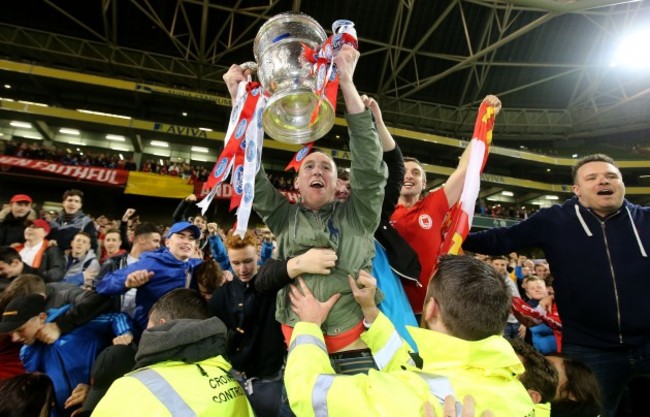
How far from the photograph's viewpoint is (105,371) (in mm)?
1846

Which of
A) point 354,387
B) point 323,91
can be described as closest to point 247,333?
point 354,387

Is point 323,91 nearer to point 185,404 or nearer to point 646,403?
point 185,404

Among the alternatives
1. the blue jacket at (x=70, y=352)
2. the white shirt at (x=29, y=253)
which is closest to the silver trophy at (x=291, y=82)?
the blue jacket at (x=70, y=352)

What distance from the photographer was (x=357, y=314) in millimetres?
1338

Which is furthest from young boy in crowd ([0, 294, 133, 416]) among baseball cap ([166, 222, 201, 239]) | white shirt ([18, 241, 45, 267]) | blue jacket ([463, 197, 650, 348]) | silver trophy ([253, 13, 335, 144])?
blue jacket ([463, 197, 650, 348])

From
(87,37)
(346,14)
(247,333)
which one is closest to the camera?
(247,333)

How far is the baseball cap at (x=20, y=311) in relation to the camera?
197 centimetres

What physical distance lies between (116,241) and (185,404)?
4.01 metres

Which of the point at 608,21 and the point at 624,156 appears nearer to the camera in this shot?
the point at 608,21

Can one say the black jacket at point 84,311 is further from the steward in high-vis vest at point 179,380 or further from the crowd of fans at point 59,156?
the crowd of fans at point 59,156

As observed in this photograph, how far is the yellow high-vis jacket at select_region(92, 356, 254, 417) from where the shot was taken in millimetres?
1119

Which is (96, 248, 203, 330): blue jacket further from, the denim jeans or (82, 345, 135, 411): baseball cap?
the denim jeans

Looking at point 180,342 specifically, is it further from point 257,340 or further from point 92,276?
point 92,276

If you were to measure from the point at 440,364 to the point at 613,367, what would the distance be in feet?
5.11
